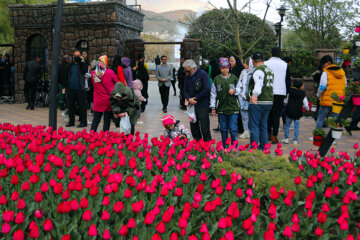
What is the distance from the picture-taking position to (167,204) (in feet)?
11.8

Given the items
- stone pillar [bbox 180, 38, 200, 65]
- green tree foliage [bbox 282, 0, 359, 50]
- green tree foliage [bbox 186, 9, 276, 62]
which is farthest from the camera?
green tree foliage [bbox 282, 0, 359, 50]

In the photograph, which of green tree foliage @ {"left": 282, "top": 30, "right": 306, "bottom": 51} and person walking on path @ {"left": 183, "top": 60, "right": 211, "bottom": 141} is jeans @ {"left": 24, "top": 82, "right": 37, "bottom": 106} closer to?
person walking on path @ {"left": 183, "top": 60, "right": 211, "bottom": 141}

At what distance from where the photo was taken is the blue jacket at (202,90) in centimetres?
706

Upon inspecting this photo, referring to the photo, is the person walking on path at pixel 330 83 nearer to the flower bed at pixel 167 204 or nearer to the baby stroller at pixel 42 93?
the flower bed at pixel 167 204

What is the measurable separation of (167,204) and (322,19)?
116 feet

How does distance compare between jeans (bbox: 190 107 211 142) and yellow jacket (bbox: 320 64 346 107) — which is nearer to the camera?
jeans (bbox: 190 107 211 142)

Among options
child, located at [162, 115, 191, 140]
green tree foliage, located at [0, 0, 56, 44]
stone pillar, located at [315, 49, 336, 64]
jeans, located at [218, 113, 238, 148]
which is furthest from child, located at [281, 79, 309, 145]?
green tree foliage, located at [0, 0, 56, 44]

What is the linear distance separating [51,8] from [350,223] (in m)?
15.6

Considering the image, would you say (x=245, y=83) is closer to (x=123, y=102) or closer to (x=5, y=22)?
(x=123, y=102)

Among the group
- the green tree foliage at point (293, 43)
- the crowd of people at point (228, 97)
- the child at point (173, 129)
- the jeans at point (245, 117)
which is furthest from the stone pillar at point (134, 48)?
the green tree foliage at point (293, 43)

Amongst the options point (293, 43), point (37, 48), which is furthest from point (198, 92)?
point (293, 43)

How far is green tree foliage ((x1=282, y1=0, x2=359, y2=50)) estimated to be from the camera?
3475cm

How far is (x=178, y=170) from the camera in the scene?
14.7 ft

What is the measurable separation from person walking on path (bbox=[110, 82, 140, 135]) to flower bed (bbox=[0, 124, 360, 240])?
2.12 m
